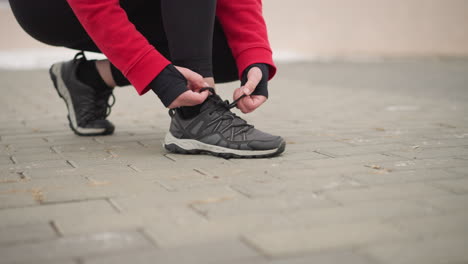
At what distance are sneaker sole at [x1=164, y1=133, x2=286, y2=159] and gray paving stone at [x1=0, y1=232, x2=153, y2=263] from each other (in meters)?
0.86

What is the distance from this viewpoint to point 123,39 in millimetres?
2088

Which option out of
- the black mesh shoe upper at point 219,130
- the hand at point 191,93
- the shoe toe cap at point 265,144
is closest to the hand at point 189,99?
the hand at point 191,93

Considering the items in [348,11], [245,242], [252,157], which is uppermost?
[245,242]

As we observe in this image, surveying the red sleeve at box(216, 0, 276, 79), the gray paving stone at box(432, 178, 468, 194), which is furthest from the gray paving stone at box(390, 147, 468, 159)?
the red sleeve at box(216, 0, 276, 79)

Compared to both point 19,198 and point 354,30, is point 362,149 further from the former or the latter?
point 354,30

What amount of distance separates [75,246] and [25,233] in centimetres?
16

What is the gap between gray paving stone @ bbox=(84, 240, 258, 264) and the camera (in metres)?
1.18

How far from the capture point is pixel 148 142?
2617mm

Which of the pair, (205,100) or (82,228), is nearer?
(82,228)

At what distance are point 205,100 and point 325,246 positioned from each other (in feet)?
3.51

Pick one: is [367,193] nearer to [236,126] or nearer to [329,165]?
[329,165]

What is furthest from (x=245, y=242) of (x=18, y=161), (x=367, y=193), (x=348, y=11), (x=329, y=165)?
(x=348, y=11)

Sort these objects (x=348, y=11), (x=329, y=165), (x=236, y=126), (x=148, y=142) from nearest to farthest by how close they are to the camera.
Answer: (x=329, y=165) < (x=236, y=126) < (x=148, y=142) < (x=348, y=11)

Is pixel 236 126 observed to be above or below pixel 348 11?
above
